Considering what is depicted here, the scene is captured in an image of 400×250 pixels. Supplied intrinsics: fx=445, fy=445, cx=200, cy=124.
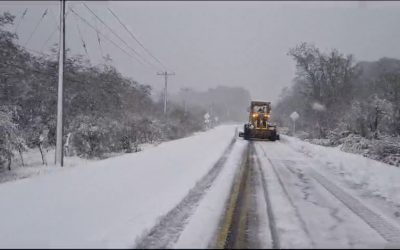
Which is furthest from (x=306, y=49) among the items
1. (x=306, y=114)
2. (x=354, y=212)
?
(x=354, y=212)

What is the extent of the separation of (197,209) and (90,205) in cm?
207

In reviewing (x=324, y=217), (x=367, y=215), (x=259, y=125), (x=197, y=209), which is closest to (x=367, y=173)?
(x=367, y=215)

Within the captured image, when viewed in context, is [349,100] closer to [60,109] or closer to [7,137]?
[60,109]

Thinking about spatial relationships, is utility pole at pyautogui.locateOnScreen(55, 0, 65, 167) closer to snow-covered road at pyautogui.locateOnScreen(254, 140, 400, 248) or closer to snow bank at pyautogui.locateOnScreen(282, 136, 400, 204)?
snow-covered road at pyautogui.locateOnScreen(254, 140, 400, 248)

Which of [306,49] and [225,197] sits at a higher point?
[306,49]

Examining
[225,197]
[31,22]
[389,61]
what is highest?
[31,22]

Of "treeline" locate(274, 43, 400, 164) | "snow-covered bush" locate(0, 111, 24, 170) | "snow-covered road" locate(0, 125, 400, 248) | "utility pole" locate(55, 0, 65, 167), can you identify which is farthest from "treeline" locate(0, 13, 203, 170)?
"treeline" locate(274, 43, 400, 164)

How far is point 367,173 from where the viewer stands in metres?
14.8

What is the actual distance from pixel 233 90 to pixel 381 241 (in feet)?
636

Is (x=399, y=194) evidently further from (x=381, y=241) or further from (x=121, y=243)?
(x=121, y=243)

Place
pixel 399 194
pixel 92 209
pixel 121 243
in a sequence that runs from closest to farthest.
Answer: pixel 121 243 → pixel 92 209 → pixel 399 194

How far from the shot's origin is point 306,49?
4162 cm

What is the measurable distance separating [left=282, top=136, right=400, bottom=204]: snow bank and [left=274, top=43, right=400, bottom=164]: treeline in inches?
106

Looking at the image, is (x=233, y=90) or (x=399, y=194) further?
(x=233, y=90)
